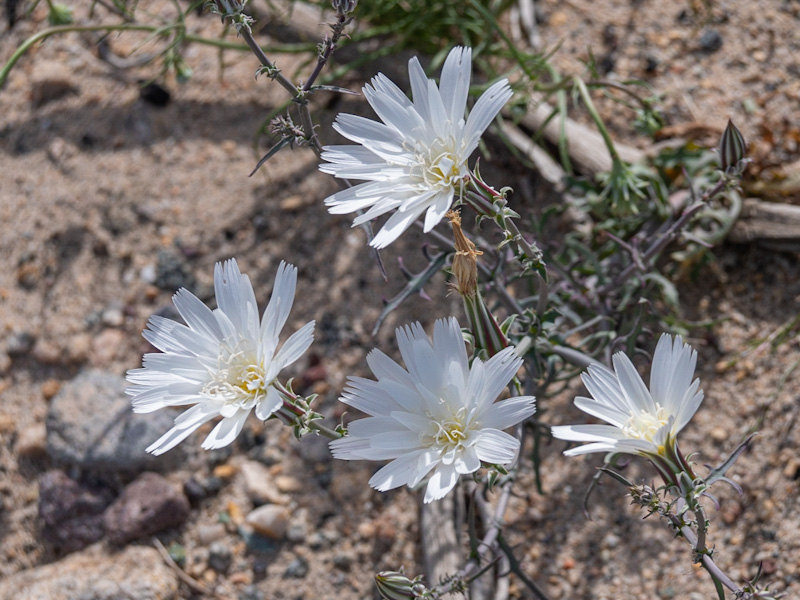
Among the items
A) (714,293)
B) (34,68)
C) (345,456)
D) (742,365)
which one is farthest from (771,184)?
(34,68)

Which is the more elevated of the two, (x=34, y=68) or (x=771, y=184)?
(x=34, y=68)

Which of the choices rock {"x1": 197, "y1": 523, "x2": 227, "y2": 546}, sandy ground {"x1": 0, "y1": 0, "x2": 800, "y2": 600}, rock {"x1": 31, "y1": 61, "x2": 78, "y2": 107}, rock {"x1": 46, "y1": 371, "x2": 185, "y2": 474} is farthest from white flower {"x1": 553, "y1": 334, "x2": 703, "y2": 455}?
rock {"x1": 31, "y1": 61, "x2": 78, "y2": 107}

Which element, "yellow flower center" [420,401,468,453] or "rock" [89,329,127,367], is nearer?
"yellow flower center" [420,401,468,453]

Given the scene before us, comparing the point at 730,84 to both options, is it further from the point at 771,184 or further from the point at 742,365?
the point at 742,365

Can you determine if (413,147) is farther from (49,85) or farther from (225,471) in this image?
(49,85)

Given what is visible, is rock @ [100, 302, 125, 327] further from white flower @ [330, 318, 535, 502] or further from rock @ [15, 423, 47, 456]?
white flower @ [330, 318, 535, 502]
